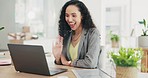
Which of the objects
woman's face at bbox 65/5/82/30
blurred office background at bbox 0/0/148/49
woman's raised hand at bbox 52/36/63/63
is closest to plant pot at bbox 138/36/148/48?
blurred office background at bbox 0/0/148/49

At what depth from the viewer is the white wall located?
3783 mm

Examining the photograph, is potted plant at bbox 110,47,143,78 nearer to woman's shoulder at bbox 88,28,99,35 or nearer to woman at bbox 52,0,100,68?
woman at bbox 52,0,100,68

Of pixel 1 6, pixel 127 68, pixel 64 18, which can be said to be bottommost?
pixel 127 68

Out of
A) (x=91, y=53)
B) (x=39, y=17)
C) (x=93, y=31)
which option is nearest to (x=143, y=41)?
(x=93, y=31)

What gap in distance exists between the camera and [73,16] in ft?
5.84

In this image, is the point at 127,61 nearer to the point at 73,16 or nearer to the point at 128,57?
the point at 128,57

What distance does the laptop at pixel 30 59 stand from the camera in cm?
113

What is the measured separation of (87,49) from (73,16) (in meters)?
0.31

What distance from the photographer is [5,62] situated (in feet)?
5.21

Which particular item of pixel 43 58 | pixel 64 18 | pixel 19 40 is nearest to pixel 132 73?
pixel 43 58

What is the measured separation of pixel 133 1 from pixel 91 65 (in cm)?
392

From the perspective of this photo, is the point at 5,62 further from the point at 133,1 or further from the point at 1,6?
the point at 133,1

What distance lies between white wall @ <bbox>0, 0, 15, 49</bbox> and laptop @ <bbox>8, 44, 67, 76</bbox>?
2.65 metres

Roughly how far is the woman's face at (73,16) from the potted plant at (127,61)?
861mm
